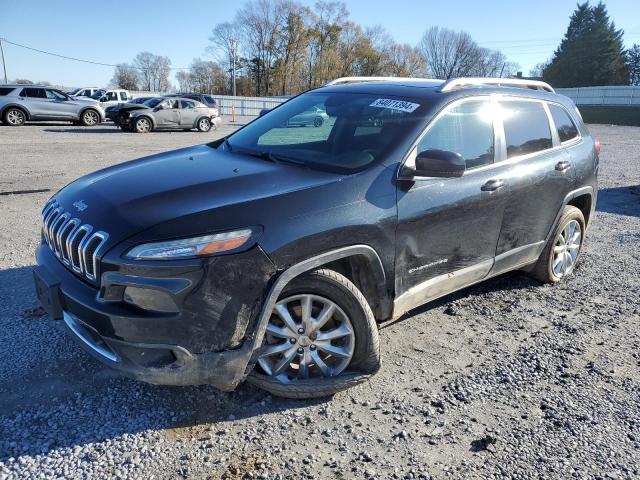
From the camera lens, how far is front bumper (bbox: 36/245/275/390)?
2430mm

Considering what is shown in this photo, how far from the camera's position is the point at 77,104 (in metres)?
23.1

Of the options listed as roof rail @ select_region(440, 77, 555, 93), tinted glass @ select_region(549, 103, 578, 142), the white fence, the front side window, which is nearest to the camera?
roof rail @ select_region(440, 77, 555, 93)

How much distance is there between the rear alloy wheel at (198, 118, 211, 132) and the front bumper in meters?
21.7

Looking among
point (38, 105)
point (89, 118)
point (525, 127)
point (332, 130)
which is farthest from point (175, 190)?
point (89, 118)

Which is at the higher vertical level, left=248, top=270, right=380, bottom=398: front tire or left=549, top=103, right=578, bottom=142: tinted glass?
left=549, top=103, right=578, bottom=142: tinted glass

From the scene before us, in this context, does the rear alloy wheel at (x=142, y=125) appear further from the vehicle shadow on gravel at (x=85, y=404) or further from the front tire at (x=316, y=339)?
the front tire at (x=316, y=339)

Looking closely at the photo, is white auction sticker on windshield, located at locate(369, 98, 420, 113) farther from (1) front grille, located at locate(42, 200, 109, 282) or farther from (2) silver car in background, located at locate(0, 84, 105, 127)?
(2) silver car in background, located at locate(0, 84, 105, 127)

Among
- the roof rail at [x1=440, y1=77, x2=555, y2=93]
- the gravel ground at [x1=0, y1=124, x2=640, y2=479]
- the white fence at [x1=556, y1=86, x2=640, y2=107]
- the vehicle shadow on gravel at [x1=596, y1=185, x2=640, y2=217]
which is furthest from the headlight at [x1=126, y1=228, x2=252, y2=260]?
the white fence at [x1=556, y1=86, x2=640, y2=107]

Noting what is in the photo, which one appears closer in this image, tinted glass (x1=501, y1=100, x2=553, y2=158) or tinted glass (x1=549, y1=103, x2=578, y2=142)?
tinted glass (x1=501, y1=100, x2=553, y2=158)

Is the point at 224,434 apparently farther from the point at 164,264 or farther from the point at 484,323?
the point at 484,323

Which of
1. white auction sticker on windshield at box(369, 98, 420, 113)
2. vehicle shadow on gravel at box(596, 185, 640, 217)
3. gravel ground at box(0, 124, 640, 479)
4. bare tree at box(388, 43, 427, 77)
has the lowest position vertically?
gravel ground at box(0, 124, 640, 479)

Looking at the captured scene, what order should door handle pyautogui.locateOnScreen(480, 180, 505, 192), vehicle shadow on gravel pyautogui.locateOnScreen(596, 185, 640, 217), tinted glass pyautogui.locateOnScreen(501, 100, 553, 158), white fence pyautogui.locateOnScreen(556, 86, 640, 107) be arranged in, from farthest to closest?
white fence pyautogui.locateOnScreen(556, 86, 640, 107), vehicle shadow on gravel pyautogui.locateOnScreen(596, 185, 640, 217), tinted glass pyautogui.locateOnScreen(501, 100, 553, 158), door handle pyautogui.locateOnScreen(480, 180, 505, 192)

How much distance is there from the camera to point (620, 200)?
9.03 m

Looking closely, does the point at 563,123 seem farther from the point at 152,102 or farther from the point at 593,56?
the point at 593,56
